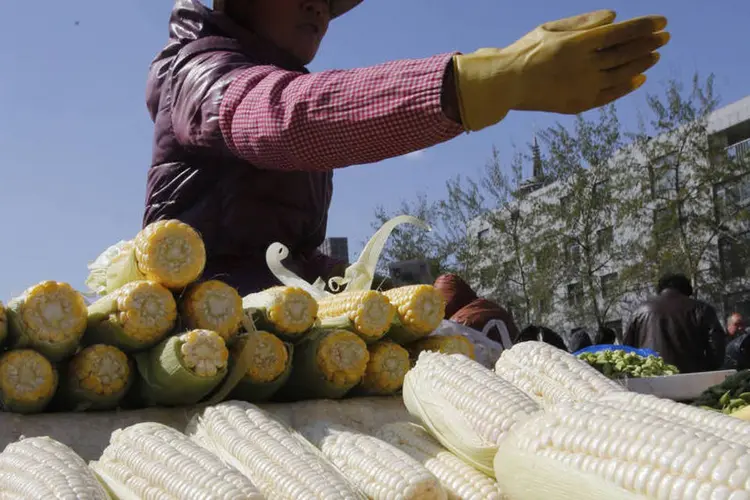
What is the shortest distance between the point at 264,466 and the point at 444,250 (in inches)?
893

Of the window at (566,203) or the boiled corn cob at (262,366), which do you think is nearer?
the boiled corn cob at (262,366)

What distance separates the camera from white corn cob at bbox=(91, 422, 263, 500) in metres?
1.22

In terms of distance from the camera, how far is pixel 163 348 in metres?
1.66

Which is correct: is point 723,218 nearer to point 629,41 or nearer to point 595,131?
point 595,131

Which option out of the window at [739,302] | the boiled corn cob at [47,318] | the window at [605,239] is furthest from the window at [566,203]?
the boiled corn cob at [47,318]

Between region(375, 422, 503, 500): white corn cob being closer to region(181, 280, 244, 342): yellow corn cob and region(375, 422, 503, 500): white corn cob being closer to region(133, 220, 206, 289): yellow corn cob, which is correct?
region(181, 280, 244, 342): yellow corn cob

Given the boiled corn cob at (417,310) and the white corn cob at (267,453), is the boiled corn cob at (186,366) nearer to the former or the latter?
the white corn cob at (267,453)

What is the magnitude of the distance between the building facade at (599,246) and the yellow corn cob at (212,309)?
20939 mm

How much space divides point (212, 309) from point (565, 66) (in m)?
0.89

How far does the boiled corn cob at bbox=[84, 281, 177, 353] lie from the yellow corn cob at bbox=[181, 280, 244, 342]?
0.04 metres

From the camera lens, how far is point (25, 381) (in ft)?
5.28

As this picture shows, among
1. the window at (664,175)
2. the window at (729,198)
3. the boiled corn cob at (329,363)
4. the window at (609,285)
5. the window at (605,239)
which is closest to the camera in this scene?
the boiled corn cob at (329,363)

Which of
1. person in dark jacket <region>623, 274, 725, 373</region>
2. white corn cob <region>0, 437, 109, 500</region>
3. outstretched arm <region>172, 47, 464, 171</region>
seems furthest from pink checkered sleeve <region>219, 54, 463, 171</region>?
person in dark jacket <region>623, 274, 725, 373</region>

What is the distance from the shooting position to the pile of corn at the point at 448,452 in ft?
3.45
